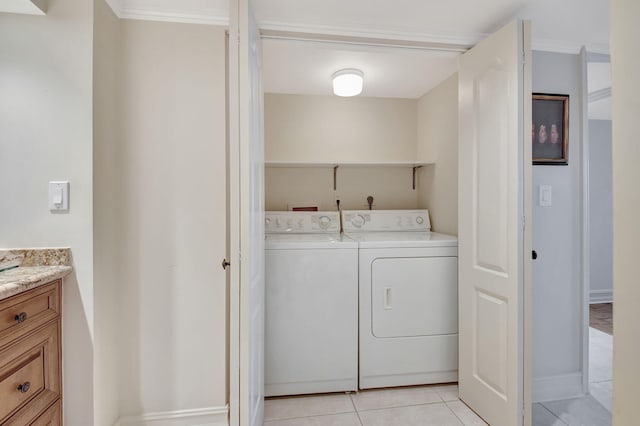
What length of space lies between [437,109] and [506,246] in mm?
1417

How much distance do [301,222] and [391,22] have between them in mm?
1482

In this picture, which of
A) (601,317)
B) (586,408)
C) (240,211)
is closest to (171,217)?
(240,211)

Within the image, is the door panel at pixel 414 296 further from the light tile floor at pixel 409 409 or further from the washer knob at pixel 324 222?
the washer knob at pixel 324 222

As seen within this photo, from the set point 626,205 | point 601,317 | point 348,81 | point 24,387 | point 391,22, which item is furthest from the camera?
point 601,317

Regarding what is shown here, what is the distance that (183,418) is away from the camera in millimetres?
1649

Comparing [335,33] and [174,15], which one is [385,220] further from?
[174,15]

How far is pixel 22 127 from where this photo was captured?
135cm

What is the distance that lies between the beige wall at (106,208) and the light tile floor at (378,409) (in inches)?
34.1

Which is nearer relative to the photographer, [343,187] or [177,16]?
[177,16]

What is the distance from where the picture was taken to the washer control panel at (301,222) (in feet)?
8.36

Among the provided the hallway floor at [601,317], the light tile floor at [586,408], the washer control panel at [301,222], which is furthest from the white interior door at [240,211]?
the hallway floor at [601,317]

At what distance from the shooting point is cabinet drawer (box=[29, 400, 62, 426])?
1.21 m

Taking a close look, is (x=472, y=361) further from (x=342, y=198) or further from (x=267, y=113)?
(x=267, y=113)

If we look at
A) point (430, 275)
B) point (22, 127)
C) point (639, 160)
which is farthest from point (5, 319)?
point (430, 275)
